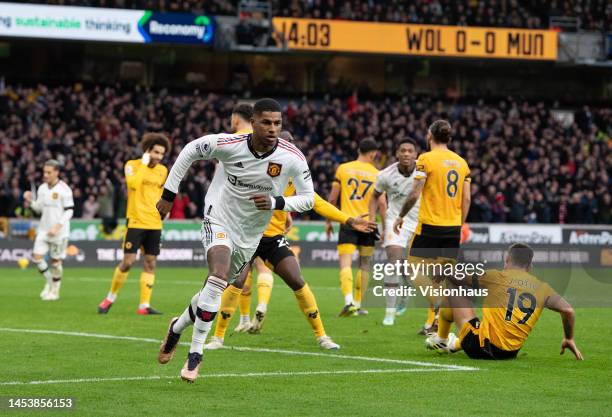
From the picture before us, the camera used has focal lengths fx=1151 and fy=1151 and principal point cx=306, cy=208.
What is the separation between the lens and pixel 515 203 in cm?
3688

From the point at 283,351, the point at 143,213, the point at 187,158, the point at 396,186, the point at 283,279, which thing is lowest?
the point at 283,351

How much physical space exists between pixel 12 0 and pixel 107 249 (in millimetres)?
14862

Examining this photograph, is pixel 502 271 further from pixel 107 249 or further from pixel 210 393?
pixel 107 249

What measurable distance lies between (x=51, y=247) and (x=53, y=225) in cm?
38

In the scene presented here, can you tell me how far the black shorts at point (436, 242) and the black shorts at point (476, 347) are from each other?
5.92ft

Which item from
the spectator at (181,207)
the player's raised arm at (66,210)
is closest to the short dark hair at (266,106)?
the player's raised arm at (66,210)

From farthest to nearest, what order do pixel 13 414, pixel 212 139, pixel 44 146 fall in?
1. pixel 44 146
2. pixel 212 139
3. pixel 13 414

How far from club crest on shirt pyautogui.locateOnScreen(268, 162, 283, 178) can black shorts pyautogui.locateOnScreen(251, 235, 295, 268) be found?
235cm

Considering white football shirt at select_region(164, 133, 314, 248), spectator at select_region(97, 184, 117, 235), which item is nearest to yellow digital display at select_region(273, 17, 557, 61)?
spectator at select_region(97, 184, 117, 235)

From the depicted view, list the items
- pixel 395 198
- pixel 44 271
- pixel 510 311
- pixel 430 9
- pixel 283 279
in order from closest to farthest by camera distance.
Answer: pixel 510 311, pixel 283 279, pixel 395 198, pixel 44 271, pixel 430 9

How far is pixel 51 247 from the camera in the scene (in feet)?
64.3

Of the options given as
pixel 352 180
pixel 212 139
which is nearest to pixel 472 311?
pixel 212 139

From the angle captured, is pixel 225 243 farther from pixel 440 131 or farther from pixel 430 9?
pixel 430 9

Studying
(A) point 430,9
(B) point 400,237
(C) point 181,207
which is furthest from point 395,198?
(A) point 430,9
